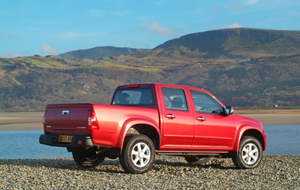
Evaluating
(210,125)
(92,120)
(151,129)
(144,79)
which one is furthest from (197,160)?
(144,79)

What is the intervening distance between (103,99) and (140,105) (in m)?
103

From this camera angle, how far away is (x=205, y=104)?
754 centimetres

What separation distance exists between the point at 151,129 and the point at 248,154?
2.59 m

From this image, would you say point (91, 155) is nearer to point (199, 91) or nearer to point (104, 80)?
point (199, 91)

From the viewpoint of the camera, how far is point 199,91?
7.51 metres

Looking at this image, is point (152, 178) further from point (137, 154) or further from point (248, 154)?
point (248, 154)

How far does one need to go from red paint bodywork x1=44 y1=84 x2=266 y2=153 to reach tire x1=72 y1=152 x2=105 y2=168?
3.50 ft

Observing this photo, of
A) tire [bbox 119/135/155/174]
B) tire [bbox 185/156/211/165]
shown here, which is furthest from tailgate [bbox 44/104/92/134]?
tire [bbox 185/156/211/165]

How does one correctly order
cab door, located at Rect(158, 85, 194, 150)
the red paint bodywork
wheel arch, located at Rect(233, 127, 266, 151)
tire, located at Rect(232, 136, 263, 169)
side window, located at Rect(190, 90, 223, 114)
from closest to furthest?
the red paint bodywork
cab door, located at Rect(158, 85, 194, 150)
side window, located at Rect(190, 90, 223, 114)
tire, located at Rect(232, 136, 263, 169)
wheel arch, located at Rect(233, 127, 266, 151)

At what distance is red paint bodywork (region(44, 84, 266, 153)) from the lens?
5.98 m

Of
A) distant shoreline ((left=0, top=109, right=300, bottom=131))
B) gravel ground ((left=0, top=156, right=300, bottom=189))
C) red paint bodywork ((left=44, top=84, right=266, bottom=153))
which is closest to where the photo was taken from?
gravel ground ((left=0, top=156, right=300, bottom=189))

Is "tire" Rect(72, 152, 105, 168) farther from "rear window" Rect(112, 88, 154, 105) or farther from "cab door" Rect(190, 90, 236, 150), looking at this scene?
"cab door" Rect(190, 90, 236, 150)

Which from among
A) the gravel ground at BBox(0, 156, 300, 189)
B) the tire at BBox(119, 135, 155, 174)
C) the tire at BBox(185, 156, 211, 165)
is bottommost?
the tire at BBox(185, 156, 211, 165)

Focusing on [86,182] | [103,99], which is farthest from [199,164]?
[103,99]
